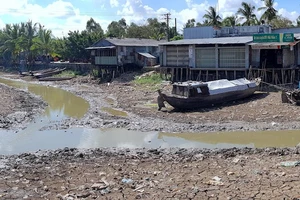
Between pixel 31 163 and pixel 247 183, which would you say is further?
pixel 31 163

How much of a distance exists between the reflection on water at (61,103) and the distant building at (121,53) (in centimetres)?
561

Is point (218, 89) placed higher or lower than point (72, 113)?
higher

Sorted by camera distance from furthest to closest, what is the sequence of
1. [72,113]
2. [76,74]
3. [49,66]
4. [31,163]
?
[49,66]
[76,74]
[72,113]
[31,163]

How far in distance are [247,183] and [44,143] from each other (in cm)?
919

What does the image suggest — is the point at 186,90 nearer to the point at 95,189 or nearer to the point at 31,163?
the point at 31,163

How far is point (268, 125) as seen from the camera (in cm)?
1686

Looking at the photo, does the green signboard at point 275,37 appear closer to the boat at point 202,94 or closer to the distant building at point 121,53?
the boat at point 202,94

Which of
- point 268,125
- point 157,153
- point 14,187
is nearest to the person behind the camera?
point 14,187

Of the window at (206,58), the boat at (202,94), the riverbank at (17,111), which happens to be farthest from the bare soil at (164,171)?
the window at (206,58)

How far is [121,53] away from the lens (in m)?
37.8

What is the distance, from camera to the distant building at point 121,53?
123 feet

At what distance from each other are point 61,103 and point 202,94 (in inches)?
466

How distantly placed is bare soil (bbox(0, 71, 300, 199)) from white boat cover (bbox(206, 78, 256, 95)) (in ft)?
10.6

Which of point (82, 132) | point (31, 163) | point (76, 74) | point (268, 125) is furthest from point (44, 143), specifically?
point (76, 74)
